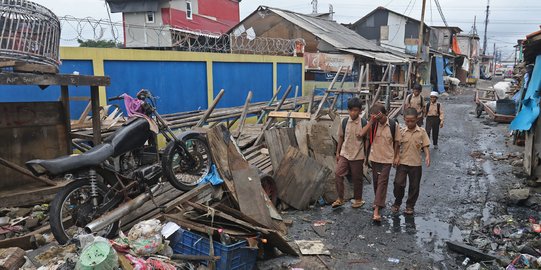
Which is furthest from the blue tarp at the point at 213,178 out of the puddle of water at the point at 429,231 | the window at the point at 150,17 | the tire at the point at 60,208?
the window at the point at 150,17

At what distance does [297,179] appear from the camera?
5.98 metres

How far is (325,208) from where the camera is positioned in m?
6.12

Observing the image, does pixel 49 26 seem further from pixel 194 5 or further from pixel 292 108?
pixel 194 5

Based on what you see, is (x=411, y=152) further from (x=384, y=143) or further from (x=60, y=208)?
(x=60, y=208)

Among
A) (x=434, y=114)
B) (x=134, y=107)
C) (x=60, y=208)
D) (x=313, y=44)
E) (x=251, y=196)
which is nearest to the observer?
(x=60, y=208)

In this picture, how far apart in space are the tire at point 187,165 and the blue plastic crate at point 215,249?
1.15 m

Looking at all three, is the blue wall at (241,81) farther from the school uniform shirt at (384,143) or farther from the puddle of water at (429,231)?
the puddle of water at (429,231)

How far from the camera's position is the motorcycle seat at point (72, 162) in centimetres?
349

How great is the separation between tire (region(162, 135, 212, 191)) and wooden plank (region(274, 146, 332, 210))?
3.79 feet

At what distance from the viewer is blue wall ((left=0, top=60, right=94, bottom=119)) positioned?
7375 millimetres

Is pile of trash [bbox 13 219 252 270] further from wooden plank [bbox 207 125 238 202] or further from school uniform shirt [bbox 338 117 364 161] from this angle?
school uniform shirt [bbox 338 117 364 161]

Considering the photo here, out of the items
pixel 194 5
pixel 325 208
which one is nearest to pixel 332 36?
pixel 194 5

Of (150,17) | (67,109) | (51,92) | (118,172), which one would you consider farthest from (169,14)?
(118,172)

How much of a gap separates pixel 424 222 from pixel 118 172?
13.4ft
